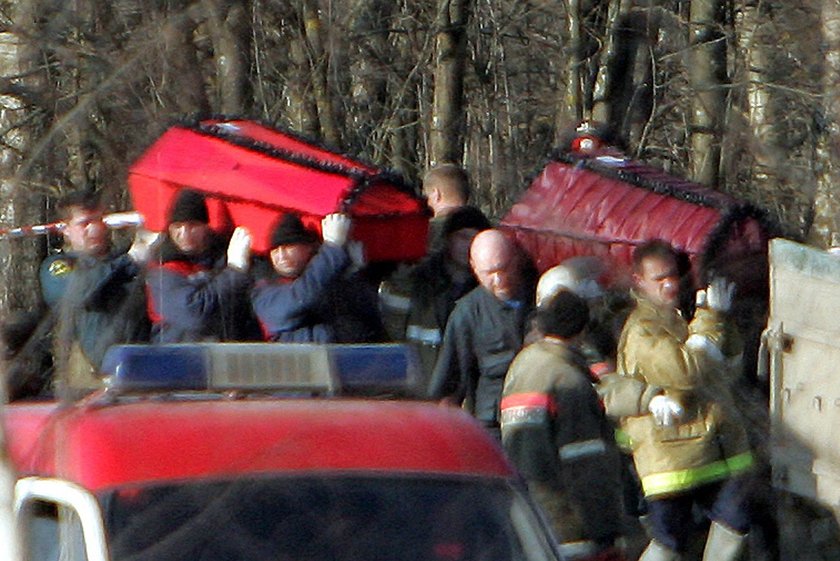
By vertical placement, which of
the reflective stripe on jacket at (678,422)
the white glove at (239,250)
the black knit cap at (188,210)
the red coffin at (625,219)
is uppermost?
the black knit cap at (188,210)

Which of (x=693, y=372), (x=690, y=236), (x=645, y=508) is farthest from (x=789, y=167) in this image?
(x=690, y=236)

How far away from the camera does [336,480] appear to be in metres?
4.29

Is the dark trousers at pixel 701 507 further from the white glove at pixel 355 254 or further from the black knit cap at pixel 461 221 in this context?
the black knit cap at pixel 461 221

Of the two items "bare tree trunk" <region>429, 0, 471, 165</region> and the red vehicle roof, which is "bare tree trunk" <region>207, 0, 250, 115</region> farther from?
"bare tree trunk" <region>429, 0, 471, 165</region>

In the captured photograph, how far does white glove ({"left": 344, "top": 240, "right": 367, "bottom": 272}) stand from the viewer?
24.8 ft

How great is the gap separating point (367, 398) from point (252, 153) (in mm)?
3846

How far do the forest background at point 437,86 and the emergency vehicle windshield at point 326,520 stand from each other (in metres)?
0.63

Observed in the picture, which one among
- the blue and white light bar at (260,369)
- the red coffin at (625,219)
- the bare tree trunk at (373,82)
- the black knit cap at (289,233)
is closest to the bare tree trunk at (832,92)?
the blue and white light bar at (260,369)

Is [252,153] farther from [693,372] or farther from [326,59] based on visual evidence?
[693,372]

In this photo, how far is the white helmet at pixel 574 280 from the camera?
23.4 ft

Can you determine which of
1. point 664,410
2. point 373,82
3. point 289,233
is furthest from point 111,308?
point 373,82

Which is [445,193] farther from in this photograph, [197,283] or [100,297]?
[100,297]

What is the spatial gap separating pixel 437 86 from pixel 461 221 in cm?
508

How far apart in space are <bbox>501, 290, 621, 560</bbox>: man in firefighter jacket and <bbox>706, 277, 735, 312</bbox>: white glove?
1584mm
